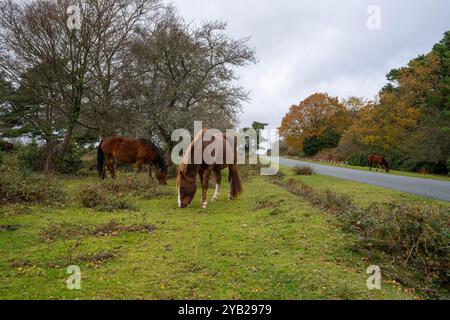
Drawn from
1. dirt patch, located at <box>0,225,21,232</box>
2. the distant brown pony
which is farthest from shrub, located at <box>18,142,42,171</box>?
dirt patch, located at <box>0,225,21,232</box>

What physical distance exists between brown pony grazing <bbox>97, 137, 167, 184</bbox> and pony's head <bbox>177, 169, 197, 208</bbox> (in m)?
4.20

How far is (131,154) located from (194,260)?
32.4ft

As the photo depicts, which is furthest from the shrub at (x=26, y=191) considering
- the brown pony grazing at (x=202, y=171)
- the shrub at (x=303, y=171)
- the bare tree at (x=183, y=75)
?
the shrub at (x=303, y=171)

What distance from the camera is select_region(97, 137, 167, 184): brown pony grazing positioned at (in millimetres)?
12961

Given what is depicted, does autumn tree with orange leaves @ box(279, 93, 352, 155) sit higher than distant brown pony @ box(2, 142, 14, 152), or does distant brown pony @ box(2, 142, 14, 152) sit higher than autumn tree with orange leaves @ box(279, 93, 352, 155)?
autumn tree with orange leaves @ box(279, 93, 352, 155)

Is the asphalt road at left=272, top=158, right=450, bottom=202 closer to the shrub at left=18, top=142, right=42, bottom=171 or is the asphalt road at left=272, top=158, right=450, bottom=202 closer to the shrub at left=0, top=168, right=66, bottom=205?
the shrub at left=0, top=168, right=66, bottom=205

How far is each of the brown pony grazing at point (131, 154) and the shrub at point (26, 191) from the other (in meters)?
4.02

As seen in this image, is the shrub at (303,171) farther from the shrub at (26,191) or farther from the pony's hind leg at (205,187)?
the shrub at (26,191)

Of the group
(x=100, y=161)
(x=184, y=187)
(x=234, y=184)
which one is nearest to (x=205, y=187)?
(x=184, y=187)

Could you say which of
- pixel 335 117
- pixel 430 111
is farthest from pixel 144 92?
pixel 335 117

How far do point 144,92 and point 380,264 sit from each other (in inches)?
579

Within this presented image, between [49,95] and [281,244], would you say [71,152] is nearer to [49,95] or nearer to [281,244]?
[49,95]

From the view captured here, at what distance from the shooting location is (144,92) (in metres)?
17.0
